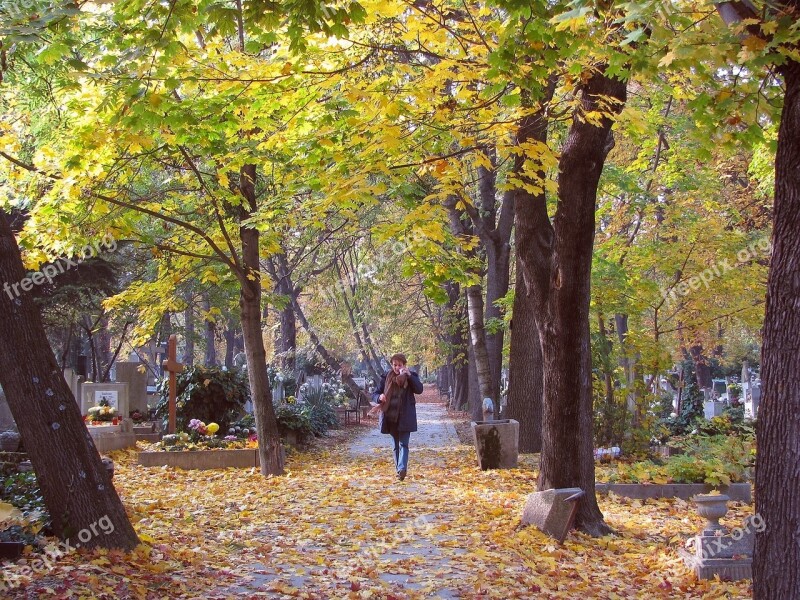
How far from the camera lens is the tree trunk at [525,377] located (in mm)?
15328

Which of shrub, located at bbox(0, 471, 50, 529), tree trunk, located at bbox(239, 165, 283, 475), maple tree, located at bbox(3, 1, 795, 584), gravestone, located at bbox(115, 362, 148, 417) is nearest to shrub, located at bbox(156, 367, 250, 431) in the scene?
maple tree, located at bbox(3, 1, 795, 584)

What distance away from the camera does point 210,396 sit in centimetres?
1842

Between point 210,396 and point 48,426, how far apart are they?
11.5m

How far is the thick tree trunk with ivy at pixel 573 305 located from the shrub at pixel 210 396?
34.1 ft

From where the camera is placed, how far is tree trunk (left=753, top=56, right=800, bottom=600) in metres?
4.79

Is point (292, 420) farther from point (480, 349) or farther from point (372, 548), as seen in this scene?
point (372, 548)

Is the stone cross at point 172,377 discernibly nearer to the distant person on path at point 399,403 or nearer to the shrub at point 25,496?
the distant person on path at point 399,403

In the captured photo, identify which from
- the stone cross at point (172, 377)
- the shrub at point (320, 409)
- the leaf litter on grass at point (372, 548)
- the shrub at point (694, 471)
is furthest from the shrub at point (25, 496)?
the shrub at point (320, 409)

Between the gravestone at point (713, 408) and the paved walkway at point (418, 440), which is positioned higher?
the gravestone at point (713, 408)

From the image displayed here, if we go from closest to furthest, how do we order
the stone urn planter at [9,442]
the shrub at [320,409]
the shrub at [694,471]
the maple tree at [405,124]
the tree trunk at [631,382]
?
1. the maple tree at [405,124]
2. the shrub at [694,471]
3. the stone urn planter at [9,442]
4. the tree trunk at [631,382]
5. the shrub at [320,409]

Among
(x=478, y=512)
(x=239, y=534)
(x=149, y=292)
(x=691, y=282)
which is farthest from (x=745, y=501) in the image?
(x=149, y=292)

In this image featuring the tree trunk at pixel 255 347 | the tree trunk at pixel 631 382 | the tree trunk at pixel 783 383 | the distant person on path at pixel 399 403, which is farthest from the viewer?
the tree trunk at pixel 631 382

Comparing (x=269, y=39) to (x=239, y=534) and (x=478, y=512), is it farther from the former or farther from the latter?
(x=478, y=512)

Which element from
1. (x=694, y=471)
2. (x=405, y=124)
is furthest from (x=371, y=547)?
(x=694, y=471)
